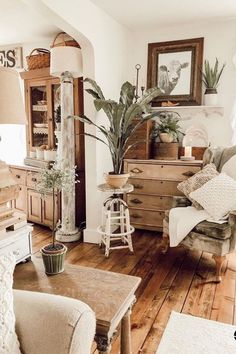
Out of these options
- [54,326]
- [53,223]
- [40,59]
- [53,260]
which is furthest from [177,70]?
[54,326]

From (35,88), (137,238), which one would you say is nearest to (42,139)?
(35,88)

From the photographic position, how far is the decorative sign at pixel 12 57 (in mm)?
4469

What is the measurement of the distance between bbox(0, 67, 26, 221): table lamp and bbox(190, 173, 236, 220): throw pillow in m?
1.71

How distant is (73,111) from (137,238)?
1.62 m

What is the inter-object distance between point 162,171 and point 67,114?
124cm

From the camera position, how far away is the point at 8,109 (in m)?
1.56

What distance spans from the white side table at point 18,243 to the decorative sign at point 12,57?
3408 mm

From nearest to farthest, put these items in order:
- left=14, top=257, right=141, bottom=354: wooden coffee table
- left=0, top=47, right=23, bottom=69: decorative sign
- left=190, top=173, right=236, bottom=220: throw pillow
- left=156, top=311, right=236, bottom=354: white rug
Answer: left=14, top=257, right=141, bottom=354: wooden coffee table, left=156, top=311, right=236, bottom=354: white rug, left=190, top=173, right=236, bottom=220: throw pillow, left=0, top=47, right=23, bottom=69: decorative sign

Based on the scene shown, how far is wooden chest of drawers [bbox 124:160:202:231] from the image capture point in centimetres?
351

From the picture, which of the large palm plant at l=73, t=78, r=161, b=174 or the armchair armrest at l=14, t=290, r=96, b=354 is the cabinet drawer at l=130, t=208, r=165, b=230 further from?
the armchair armrest at l=14, t=290, r=96, b=354

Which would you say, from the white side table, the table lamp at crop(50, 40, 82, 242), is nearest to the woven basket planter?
the table lamp at crop(50, 40, 82, 242)

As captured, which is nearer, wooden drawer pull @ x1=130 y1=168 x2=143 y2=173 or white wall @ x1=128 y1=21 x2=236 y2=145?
white wall @ x1=128 y1=21 x2=236 y2=145

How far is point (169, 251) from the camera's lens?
10.6 feet

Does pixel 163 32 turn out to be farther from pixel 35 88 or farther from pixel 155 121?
pixel 35 88
